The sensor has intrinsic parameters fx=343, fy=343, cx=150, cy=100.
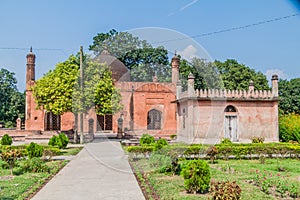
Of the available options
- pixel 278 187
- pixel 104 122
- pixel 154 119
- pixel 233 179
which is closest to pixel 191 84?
pixel 154 119

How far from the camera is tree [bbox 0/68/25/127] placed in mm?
43062

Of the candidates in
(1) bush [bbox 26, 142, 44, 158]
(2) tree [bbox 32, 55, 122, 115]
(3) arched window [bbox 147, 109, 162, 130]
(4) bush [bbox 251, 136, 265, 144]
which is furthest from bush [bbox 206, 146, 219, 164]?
(3) arched window [bbox 147, 109, 162, 130]

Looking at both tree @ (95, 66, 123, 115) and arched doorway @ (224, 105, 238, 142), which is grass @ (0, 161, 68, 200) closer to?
tree @ (95, 66, 123, 115)

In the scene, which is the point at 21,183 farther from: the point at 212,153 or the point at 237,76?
the point at 237,76

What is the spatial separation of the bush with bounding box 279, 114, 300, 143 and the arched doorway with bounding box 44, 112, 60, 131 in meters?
20.6

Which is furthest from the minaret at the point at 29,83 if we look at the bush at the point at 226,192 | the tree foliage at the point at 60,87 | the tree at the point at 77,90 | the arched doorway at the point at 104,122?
the bush at the point at 226,192

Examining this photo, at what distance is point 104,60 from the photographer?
2155 cm

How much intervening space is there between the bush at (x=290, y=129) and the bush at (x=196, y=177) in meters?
14.7

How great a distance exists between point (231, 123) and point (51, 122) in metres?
18.7

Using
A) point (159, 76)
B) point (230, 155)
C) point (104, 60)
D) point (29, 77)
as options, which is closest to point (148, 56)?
point (159, 76)

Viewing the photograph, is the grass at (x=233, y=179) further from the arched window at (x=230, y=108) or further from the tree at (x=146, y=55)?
the arched window at (x=230, y=108)

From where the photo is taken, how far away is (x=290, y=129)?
21.2 meters

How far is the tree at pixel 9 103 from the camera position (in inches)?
1695

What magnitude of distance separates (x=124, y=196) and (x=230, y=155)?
8213mm
